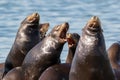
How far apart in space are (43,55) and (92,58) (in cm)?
178

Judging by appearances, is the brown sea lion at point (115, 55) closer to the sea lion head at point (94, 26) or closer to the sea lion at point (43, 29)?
the sea lion at point (43, 29)

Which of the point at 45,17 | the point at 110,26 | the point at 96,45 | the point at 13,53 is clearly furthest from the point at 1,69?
the point at 45,17

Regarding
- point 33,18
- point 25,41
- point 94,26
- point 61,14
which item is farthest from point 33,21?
point 61,14

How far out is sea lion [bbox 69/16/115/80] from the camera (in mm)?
11234

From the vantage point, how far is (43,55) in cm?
1288

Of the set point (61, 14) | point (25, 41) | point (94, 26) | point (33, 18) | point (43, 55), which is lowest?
point (61, 14)

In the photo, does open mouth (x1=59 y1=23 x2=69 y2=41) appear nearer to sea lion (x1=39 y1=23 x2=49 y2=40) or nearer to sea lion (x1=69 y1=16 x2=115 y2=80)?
sea lion (x1=69 y1=16 x2=115 y2=80)

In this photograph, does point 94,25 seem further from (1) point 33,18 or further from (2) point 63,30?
(1) point 33,18

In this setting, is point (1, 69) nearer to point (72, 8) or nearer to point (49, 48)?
point (49, 48)

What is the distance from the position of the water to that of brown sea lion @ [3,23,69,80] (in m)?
4.63

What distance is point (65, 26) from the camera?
12586mm

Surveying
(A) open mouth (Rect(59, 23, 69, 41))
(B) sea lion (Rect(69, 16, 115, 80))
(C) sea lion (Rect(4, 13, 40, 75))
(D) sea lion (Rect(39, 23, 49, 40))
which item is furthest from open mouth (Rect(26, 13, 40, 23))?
(B) sea lion (Rect(69, 16, 115, 80))

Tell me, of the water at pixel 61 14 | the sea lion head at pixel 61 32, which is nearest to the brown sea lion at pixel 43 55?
the sea lion head at pixel 61 32

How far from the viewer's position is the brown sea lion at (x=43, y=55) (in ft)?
41.9
